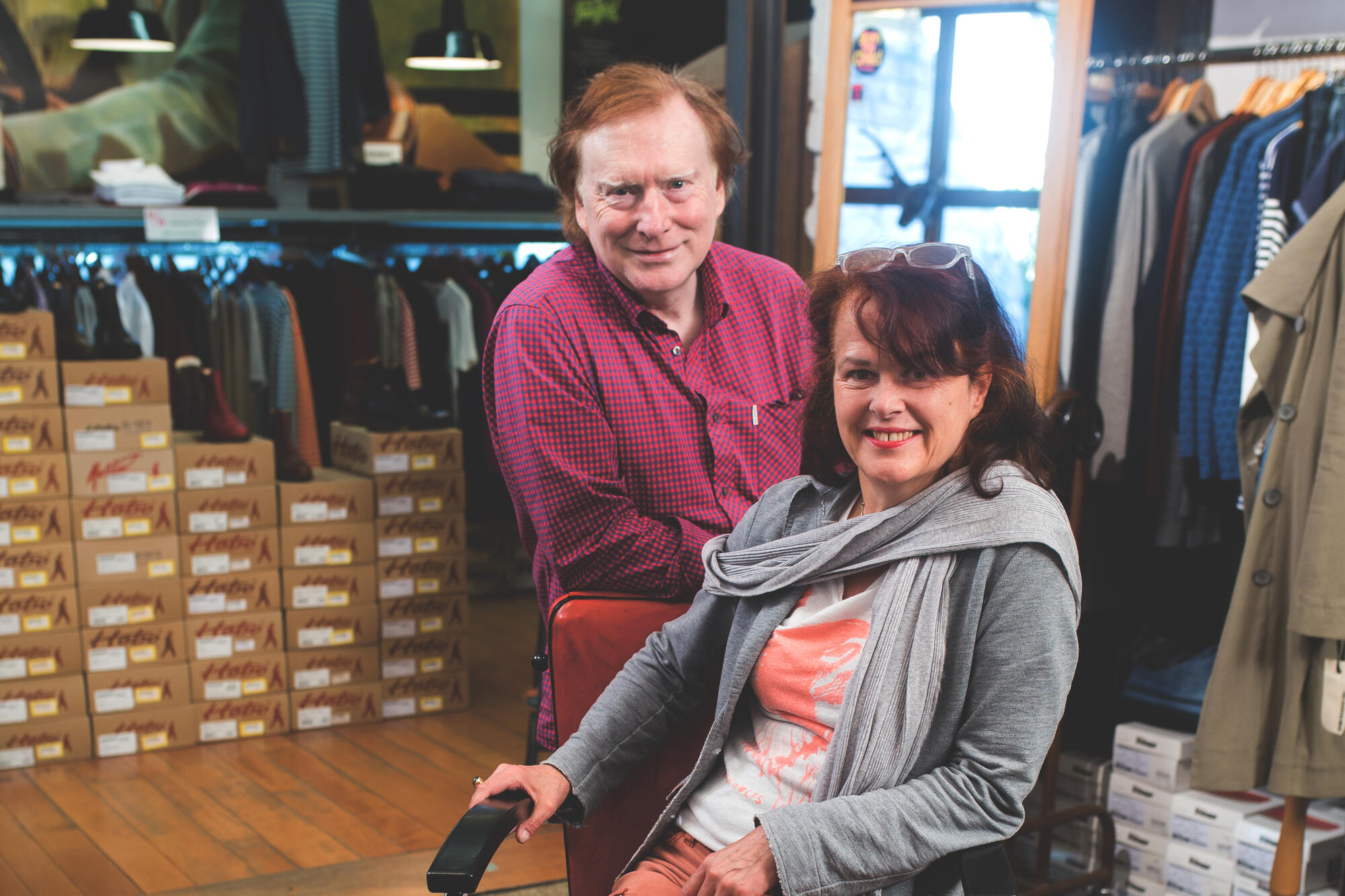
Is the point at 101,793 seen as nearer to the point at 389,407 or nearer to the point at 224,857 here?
the point at 224,857

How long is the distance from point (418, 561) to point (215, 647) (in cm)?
74

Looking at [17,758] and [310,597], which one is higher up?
[310,597]

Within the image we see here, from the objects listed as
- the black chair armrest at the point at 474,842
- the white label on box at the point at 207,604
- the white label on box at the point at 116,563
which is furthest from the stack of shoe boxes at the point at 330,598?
the black chair armrest at the point at 474,842

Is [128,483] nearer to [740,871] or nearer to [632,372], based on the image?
[632,372]

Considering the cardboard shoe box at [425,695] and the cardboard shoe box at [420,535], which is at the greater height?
the cardboard shoe box at [420,535]

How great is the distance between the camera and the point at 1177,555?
3.26 m

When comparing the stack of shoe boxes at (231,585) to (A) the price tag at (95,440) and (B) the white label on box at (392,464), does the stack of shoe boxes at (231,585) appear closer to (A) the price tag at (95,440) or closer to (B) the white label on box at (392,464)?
(A) the price tag at (95,440)

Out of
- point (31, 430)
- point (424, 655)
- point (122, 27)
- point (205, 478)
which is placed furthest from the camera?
point (122, 27)

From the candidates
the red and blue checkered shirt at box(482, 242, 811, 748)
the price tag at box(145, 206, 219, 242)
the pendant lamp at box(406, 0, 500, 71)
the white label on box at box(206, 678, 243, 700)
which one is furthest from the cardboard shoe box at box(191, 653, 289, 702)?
the pendant lamp at box(406, 0, 500, 71)

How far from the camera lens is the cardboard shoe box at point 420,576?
408 cm

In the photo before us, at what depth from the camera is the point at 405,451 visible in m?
4.09

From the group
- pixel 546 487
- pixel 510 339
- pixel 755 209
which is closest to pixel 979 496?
pixel 546 487

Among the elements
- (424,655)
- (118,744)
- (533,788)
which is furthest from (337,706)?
(533,788)

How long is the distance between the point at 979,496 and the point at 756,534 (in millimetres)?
371
